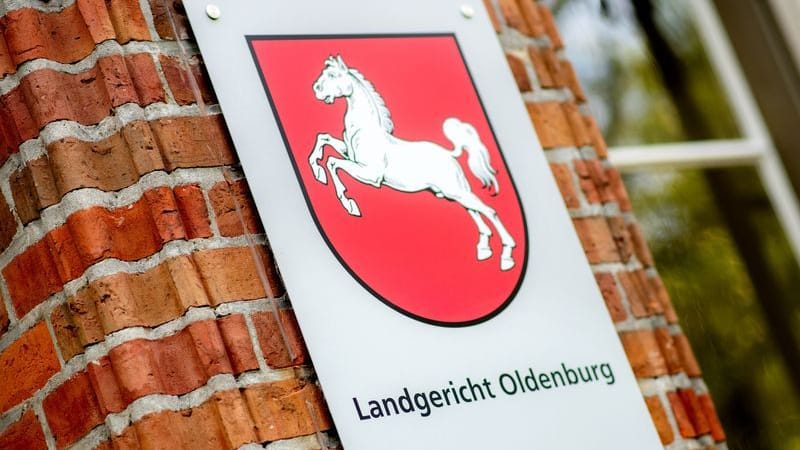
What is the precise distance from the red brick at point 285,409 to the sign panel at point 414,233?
27mm

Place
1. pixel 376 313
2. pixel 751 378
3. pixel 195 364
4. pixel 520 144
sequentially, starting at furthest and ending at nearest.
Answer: pixel 751 378
pixel 520 144
pixel 376 313
pixel 195 364

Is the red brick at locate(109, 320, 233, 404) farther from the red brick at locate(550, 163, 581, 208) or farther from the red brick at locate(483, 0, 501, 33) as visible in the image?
the red brick at locate(483, 0, 501, 33)

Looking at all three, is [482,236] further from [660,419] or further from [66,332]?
[66,332]

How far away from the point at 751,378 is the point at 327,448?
3.43ft

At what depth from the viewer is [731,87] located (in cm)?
222

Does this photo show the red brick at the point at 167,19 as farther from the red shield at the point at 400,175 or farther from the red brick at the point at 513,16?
the red brick at the point at 513,16

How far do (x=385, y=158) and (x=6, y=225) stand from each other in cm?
46

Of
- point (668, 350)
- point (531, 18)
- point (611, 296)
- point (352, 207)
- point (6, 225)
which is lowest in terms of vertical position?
point (668, 350)

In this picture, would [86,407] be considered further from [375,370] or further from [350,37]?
[350,37]

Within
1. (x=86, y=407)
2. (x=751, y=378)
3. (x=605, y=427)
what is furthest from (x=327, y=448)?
(x=751, y=378)

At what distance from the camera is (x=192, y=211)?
48.4 inches

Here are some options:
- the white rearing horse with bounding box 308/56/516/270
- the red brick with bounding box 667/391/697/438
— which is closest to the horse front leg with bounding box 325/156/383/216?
the white rearing horse with bounding box 308/56/516/270

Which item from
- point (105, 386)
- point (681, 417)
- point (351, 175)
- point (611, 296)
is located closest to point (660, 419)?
point (681, 417)

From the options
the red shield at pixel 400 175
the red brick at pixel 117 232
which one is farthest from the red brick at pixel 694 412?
the red brick at pixel 117 232
